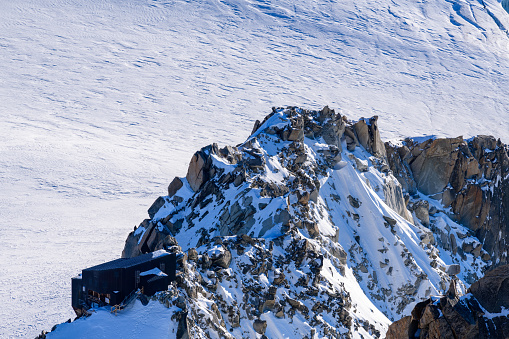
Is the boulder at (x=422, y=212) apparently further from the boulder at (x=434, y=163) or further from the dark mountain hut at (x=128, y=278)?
the dark mountain hut at (x=128, y=278)

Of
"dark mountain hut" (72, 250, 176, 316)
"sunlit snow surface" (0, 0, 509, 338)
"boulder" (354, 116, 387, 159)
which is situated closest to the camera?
"dark mountain hut" (72, 250, 176, 316)

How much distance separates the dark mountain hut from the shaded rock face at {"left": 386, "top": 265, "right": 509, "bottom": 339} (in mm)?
13976

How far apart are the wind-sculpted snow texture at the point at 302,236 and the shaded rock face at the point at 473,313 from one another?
12.9 metres

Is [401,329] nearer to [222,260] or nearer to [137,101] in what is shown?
[222,260]

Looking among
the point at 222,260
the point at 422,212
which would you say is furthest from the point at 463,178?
the point at 222,260

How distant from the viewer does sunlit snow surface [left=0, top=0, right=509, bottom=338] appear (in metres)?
94.9

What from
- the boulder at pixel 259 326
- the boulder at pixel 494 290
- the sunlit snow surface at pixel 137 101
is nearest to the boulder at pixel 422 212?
the boulder at pixel 259 326

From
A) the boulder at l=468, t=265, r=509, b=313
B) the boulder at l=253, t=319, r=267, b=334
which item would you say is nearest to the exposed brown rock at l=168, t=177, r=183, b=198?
the boulder at l=253, t=319, r=267, b=334

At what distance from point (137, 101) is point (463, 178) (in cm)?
10407

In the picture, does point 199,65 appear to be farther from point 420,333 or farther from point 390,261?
point 420,333

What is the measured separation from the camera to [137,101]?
6250 inches

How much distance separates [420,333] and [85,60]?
538ft

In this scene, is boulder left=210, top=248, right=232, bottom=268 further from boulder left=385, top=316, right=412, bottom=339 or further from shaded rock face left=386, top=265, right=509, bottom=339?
shaded rock face left=386, top=265, right=509, bottom=339

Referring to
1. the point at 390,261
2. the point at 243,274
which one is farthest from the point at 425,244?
the point at 243,274
